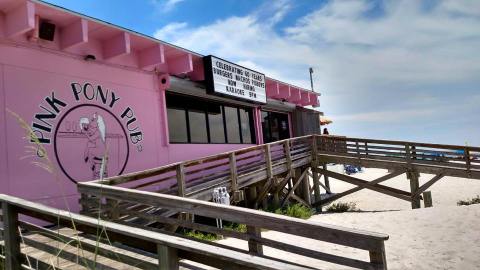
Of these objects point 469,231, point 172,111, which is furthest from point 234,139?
point 469,231

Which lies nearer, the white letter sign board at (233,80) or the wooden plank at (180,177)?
the wooden plank at (180,177)

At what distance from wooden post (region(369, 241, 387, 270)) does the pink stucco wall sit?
3.81m

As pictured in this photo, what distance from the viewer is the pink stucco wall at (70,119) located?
6.84 meters

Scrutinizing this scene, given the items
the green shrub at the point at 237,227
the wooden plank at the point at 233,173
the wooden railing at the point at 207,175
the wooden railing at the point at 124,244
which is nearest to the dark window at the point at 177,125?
the wooden railing at the point at 207,175

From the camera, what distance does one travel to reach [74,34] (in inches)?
304

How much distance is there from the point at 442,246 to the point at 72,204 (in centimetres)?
729

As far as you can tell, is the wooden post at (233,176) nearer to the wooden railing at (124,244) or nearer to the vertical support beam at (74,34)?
the vertical support beam at (74,34)

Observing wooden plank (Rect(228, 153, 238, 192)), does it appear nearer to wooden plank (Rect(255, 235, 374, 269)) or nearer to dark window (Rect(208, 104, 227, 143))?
dark window (Rect(208, 104, 227, 143))

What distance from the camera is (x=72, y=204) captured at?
7.76m

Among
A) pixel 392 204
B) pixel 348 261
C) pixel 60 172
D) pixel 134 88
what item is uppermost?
pixel 134 88

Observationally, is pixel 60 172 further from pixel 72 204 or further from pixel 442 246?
pixel 442 246

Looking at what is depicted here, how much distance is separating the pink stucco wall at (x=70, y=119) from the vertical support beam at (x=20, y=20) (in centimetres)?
31

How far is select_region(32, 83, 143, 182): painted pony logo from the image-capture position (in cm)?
749

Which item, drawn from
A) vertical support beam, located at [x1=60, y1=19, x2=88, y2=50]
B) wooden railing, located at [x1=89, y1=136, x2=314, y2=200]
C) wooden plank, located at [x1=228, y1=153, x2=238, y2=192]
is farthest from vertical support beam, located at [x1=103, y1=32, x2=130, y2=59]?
wooden plank, located at [x1=228, y1=153, x2=238, y2=192]
